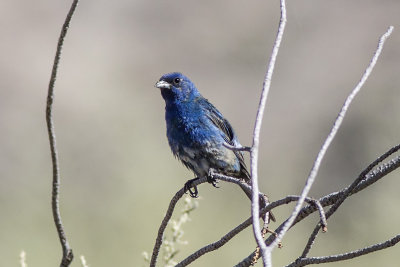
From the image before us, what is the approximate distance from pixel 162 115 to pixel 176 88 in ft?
28.3

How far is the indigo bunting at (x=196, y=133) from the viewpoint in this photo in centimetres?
476

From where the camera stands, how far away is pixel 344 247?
986 centimetres

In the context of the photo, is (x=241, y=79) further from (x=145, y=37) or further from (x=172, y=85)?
(x=172, y=85)

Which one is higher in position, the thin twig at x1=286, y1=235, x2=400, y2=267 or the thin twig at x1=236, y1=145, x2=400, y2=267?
the thin twig at x1=236, y1=145, x2=400, y2=267

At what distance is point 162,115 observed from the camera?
1377 centimetres

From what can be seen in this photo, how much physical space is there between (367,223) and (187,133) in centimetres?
625

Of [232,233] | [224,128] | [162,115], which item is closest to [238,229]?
[232,233]

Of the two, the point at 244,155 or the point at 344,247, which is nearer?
the point at 244,155

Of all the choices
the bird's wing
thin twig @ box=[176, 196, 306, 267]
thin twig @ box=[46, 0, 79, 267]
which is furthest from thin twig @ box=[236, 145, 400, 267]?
the bird's wing

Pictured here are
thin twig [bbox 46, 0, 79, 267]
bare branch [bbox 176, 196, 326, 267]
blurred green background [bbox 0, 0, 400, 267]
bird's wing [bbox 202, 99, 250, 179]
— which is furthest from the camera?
blurred green background [bbox 0, 0, 400, 267]

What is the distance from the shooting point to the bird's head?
5.10 m

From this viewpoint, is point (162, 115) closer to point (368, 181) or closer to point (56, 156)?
point (368, 181)

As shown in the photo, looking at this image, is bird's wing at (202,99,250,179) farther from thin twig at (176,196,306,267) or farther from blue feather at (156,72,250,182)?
thin twig at (176,196,306,267)

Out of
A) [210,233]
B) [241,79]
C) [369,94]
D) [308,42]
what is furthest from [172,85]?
[308,42]
